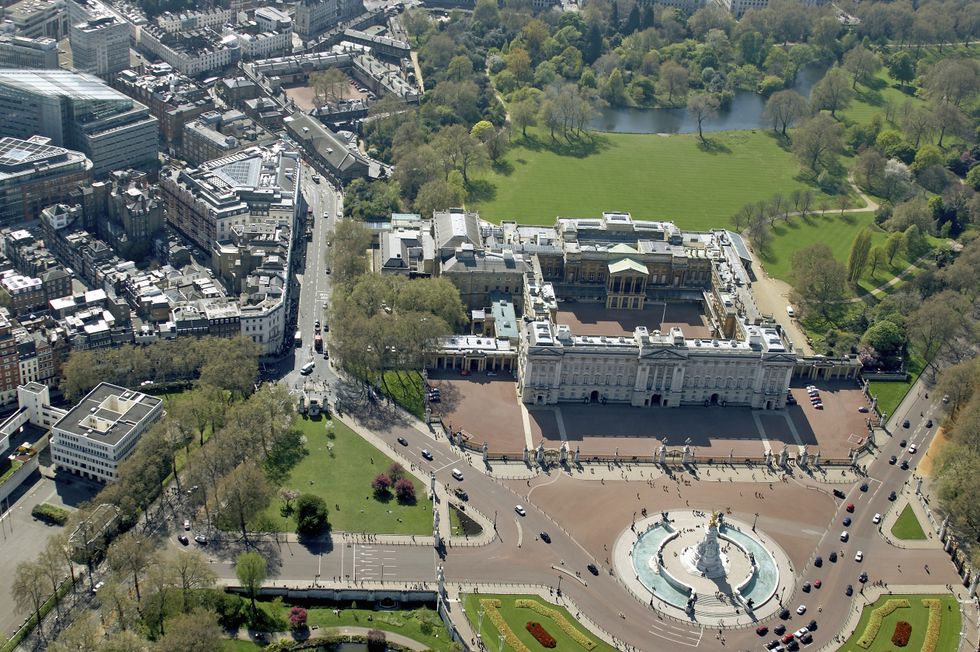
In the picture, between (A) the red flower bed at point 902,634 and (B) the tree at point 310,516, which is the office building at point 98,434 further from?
(A) the red flower bed at point 902,634

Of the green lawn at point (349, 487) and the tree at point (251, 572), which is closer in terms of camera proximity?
the tree at point (251, 572)

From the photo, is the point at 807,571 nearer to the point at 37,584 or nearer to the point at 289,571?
the point at 289,571

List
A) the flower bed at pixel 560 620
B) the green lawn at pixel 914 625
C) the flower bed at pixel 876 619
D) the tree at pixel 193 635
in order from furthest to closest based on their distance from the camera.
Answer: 1. the flower bed at pixel 876 619
2. the green lawn at pixel 914 625
3. the flower bed at pixel 560 620
4. the tree at pixel 193 635

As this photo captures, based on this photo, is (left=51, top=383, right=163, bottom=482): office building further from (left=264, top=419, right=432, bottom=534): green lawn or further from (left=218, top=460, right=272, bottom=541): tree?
(left=264, top=419, right=432, bottom=534): green lawn

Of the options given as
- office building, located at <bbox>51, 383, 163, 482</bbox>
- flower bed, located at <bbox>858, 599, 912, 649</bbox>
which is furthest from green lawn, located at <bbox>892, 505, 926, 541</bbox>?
office building, located at <bbox>51, 383, 163, 482</bbox>

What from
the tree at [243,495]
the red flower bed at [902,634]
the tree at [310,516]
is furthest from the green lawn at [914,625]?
the tree at [243,495]

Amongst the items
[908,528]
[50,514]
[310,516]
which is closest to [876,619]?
[908,528]

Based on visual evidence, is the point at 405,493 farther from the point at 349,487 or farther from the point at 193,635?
the point at 193,635
